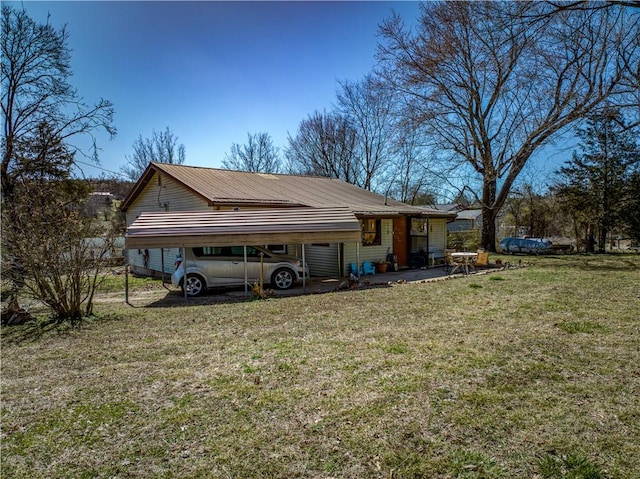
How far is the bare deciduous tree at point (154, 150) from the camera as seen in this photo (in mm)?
37438

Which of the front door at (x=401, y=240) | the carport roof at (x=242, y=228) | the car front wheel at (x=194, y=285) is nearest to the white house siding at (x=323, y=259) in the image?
the carport roof at (x=242, y=228)

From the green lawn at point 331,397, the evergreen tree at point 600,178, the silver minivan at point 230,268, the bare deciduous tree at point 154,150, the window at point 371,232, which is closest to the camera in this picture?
the green lawn at point 331,397

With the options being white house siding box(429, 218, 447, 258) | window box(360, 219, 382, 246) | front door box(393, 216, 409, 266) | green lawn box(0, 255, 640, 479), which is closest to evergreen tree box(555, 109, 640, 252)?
white house siding box(429, 218, 447, 258)

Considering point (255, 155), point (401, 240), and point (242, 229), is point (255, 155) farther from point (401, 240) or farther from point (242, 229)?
point (242, 229)

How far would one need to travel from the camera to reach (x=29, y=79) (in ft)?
48.8

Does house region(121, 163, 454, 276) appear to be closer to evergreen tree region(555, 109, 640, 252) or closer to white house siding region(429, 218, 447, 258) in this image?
white house siding region(429, 218, 447, 258)

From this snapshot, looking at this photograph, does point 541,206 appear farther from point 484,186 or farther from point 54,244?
point 54,244

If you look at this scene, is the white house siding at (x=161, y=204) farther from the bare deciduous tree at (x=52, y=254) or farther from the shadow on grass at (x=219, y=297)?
the bare deciduous tree at (x=52, y=254)

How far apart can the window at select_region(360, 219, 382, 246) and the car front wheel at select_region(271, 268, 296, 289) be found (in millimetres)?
4112

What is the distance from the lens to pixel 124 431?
3.49m

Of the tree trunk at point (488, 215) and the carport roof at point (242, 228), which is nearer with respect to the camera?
the carport roof at point (242, 228)

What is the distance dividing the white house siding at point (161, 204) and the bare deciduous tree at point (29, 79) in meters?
3.95

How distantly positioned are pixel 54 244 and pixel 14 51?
11833mm

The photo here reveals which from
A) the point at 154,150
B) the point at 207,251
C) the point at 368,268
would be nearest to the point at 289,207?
the point at 368,268
